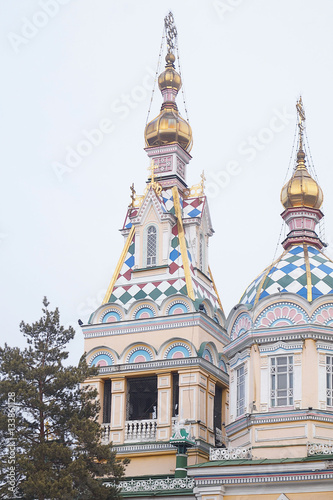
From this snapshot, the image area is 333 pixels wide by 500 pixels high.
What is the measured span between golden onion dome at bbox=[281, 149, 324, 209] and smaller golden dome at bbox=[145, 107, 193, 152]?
591 centimetres

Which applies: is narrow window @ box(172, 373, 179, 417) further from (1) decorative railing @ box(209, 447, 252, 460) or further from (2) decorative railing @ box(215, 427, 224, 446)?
(1) decorative railing @ box(209, 447, 252, 460)

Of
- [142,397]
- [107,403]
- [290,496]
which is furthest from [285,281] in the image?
[107,403]

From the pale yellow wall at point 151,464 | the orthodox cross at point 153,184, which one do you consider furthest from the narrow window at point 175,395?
Answer: the orthodox cross at point 153,184

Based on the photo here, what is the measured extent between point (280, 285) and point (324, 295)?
131cm

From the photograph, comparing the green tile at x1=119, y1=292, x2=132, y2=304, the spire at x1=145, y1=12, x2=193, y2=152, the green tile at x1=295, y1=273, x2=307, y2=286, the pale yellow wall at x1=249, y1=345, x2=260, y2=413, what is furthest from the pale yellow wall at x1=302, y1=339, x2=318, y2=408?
the spire at x1=145, y1=12, x2=193, y2=152

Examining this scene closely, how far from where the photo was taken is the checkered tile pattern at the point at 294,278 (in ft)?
90.4

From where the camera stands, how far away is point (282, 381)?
26375mm

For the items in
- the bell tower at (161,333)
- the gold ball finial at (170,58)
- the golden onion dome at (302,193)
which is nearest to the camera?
the bell tower at (161,333)

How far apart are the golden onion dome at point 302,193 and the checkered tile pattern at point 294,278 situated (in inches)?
76.2

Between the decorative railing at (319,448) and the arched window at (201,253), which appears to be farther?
the arched window at (201,253)

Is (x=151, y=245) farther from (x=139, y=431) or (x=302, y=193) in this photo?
(x=139, y=431)

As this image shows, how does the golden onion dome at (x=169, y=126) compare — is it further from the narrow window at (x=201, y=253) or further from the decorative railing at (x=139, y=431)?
the decorative railing at (x=139, y=431)

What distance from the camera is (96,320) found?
105ft

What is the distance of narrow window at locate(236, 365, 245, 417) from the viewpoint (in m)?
27.1
